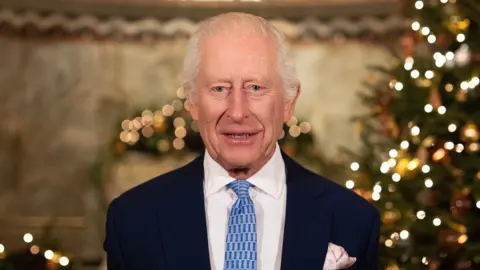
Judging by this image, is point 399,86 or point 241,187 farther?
point 399,86

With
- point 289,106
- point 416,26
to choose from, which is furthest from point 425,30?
point 289,106

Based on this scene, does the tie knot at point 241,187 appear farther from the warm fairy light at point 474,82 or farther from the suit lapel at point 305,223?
the warm fairy light at point 474,82

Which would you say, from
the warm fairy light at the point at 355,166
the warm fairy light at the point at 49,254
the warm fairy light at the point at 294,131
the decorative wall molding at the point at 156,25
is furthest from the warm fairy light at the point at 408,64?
the decorative wall molding at the point at 156,25

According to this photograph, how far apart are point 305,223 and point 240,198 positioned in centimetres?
18

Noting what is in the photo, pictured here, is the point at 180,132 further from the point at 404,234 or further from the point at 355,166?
the point at 404,234

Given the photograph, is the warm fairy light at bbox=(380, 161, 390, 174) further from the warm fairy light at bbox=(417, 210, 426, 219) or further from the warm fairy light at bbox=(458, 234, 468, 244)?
the warm fairy light at bbox=(458, 234, 468, 244)

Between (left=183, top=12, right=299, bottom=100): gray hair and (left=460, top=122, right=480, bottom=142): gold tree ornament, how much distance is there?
2624 millimetres

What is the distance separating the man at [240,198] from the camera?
2.25 metres

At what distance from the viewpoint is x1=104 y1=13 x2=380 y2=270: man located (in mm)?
2252

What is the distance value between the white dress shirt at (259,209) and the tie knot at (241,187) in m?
0.01

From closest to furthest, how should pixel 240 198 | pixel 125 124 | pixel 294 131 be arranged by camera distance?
pixel 240 198
pixel 294 131
pixel 125 124

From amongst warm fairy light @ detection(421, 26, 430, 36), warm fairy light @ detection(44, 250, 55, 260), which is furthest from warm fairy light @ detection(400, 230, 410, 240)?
warm fairy light @ detection(44, 250, 55, 260)

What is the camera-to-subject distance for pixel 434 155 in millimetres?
4961

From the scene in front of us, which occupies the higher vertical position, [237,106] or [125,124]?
[237,106]
